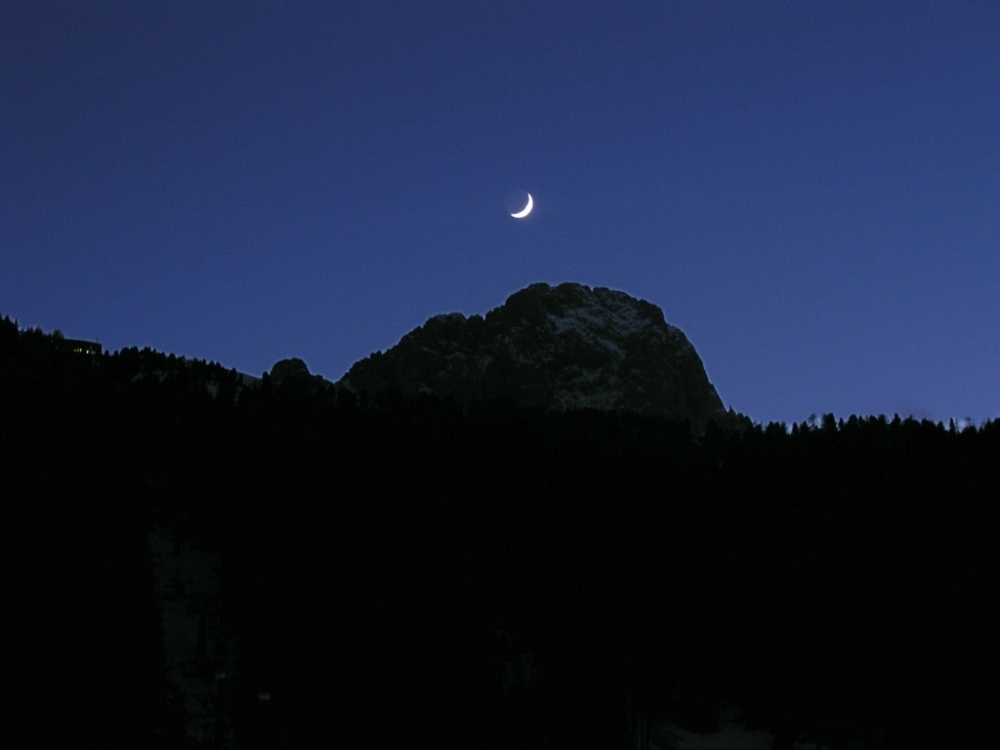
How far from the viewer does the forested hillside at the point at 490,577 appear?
46.0m

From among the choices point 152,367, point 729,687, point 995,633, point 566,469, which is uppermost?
point 152,367

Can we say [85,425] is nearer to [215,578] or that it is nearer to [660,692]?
[215,578]

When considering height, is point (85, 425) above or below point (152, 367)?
below

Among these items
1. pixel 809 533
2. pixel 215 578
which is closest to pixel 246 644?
pixel 215 578

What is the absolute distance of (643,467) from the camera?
6881cm

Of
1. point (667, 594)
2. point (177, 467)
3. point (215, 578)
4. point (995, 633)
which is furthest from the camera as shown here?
point (177, 467)

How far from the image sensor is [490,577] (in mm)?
60781

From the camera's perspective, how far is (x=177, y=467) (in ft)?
248

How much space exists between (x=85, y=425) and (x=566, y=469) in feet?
94.9

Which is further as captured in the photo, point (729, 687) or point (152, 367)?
point (152, 367)

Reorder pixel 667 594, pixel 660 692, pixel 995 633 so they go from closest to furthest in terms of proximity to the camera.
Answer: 1. pixel 995 633
2. pixel 660 692
3. pixel 667 594

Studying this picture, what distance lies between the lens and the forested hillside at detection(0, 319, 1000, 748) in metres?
46.0

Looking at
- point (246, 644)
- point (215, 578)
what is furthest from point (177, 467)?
point (246, 644)

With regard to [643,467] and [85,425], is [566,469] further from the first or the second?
[85,425]
